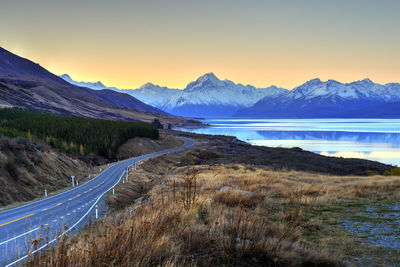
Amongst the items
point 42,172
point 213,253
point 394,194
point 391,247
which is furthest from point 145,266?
point 42,172

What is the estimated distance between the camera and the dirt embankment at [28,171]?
2884 cm

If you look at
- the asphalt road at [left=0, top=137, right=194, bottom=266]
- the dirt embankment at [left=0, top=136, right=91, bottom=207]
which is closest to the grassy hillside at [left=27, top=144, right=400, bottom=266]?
the asphalt road at [left=0, top=137, right=194, bottom=266]

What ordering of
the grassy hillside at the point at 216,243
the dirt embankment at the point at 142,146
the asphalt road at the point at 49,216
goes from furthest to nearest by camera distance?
the dirt embankment at the point at 142,146
the asphalt road at the point at 49,216
the grassy hillside at the point at 216,243

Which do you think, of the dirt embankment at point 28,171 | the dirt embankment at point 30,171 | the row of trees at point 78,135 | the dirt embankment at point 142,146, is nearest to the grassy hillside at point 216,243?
the dirt embankment at point 30,171

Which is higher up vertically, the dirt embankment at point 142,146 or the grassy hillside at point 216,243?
the grassy hillside at point 216,243

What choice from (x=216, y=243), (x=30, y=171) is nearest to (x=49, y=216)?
(x=30, y=171)

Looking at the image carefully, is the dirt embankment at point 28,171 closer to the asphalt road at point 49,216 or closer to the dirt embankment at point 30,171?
the dirt embankment at point 30,171

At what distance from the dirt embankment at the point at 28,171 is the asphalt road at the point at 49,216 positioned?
7.89 ft

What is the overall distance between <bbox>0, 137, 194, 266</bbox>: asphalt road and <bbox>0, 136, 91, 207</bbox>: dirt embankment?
2404 millimetres

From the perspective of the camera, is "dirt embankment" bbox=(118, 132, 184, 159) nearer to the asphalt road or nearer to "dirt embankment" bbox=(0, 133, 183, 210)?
"dirt embankment" bbox=(0, 133, 183, 210)

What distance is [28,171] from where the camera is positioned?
34094 mm

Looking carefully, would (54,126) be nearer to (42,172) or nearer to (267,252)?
(42,172)

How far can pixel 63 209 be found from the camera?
970 inches

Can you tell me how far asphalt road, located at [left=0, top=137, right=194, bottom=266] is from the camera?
13934mm
